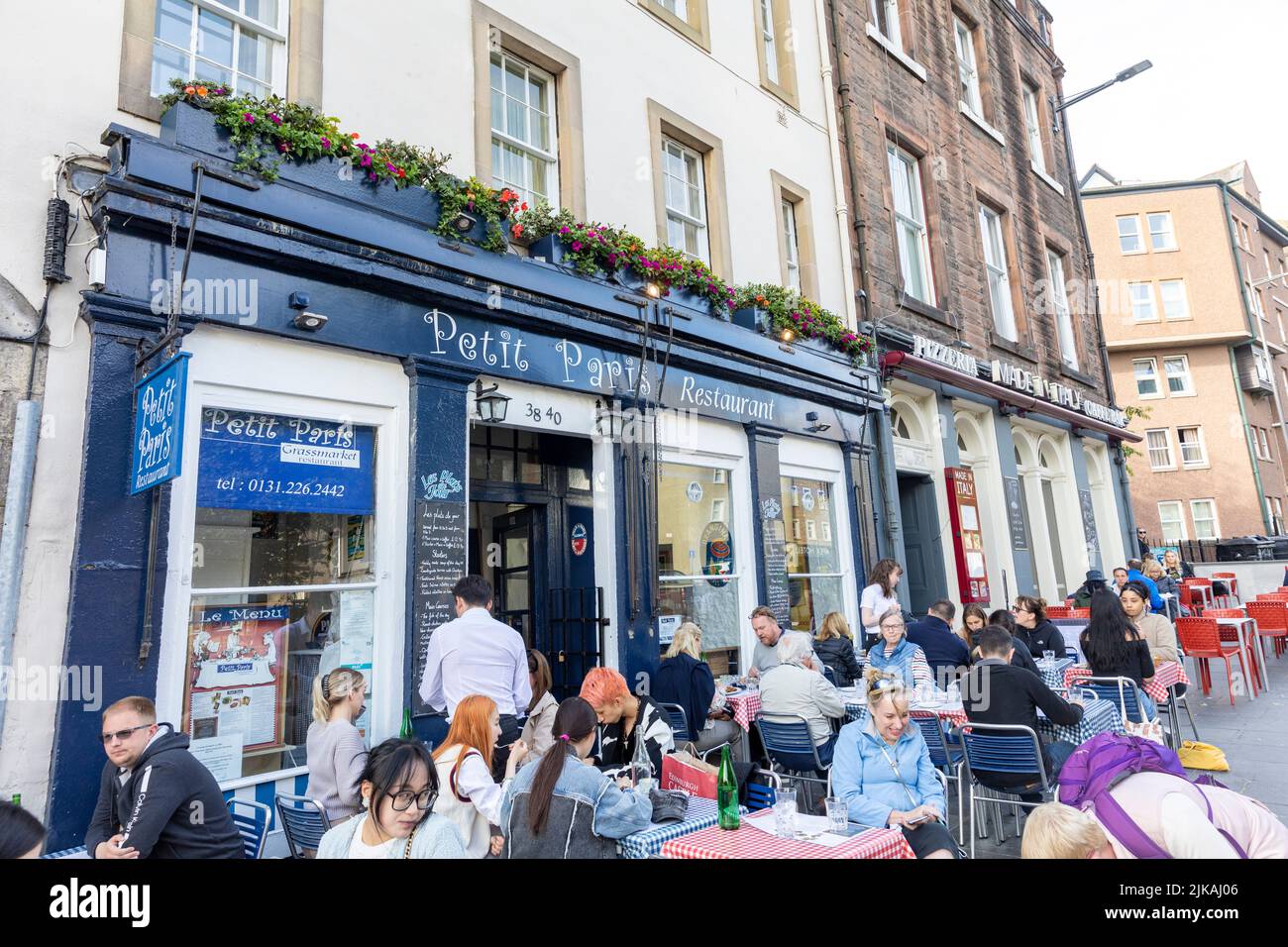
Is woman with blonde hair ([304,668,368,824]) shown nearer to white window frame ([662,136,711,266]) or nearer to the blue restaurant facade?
the blue restaurant facade

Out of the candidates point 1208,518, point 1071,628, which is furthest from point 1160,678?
point 1208,518

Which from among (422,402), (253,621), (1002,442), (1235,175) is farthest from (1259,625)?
(1235,175)

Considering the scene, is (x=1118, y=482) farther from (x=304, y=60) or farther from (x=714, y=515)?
(x=304, y=60)

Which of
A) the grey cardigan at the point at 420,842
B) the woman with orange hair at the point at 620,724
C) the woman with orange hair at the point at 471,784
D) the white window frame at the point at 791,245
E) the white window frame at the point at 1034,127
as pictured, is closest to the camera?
the grey cardigan at the point at 420,842

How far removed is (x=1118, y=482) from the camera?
63.6 ft

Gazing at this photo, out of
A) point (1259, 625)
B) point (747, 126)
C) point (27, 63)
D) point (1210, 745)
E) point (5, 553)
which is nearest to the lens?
point (5, 553)

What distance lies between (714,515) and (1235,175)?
3627 cm

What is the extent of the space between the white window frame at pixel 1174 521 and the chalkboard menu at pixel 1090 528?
53.9 feet

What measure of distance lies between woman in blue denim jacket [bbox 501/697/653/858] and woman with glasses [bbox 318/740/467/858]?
56cm

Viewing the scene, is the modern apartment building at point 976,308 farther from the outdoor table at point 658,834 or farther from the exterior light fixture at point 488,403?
the outdoor table at point 658,834

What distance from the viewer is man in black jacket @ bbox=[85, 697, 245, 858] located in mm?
3346

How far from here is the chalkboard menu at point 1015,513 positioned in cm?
1459

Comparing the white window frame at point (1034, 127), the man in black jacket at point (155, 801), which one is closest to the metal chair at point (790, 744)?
the man in black jacket at point (155, 801)

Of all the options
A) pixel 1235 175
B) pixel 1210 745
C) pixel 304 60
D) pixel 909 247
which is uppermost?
pixel 1235 175
